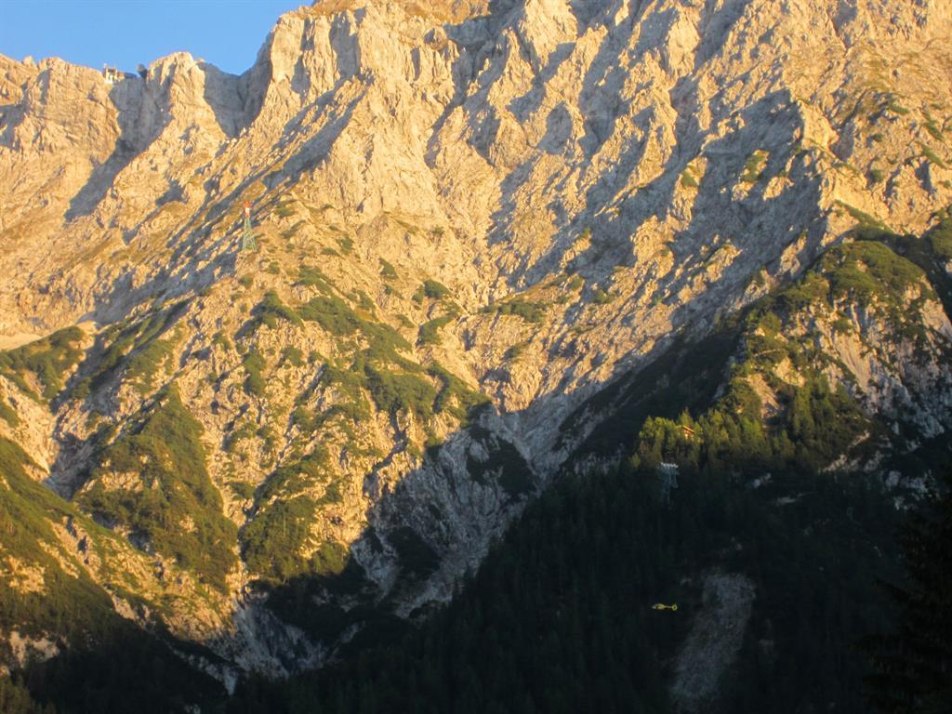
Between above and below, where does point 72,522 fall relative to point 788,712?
above

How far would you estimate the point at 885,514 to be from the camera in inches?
7146

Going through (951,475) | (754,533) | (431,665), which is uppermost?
(754,533)

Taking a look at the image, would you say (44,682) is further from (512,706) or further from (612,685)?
(612,685)

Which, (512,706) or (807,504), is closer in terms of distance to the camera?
(512,706)

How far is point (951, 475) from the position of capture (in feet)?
144

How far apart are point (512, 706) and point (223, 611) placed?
55.1 meters

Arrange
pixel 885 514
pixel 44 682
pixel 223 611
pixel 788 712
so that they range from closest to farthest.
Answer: pixel 788 712
pixel 44 682
pixel 885 514
pixel 223 611

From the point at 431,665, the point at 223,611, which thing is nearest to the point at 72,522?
the point at 223,611

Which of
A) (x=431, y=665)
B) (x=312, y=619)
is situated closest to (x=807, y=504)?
(x=431, y=665)

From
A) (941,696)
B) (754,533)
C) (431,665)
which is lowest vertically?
(941,696)

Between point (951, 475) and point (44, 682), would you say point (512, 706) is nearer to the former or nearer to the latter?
point (44, 682)

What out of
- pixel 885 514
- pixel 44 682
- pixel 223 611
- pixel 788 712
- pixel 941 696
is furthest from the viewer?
pixel 223 611

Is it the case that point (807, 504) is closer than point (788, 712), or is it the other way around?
point (788, 712)

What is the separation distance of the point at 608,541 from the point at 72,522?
7779 centimetres
